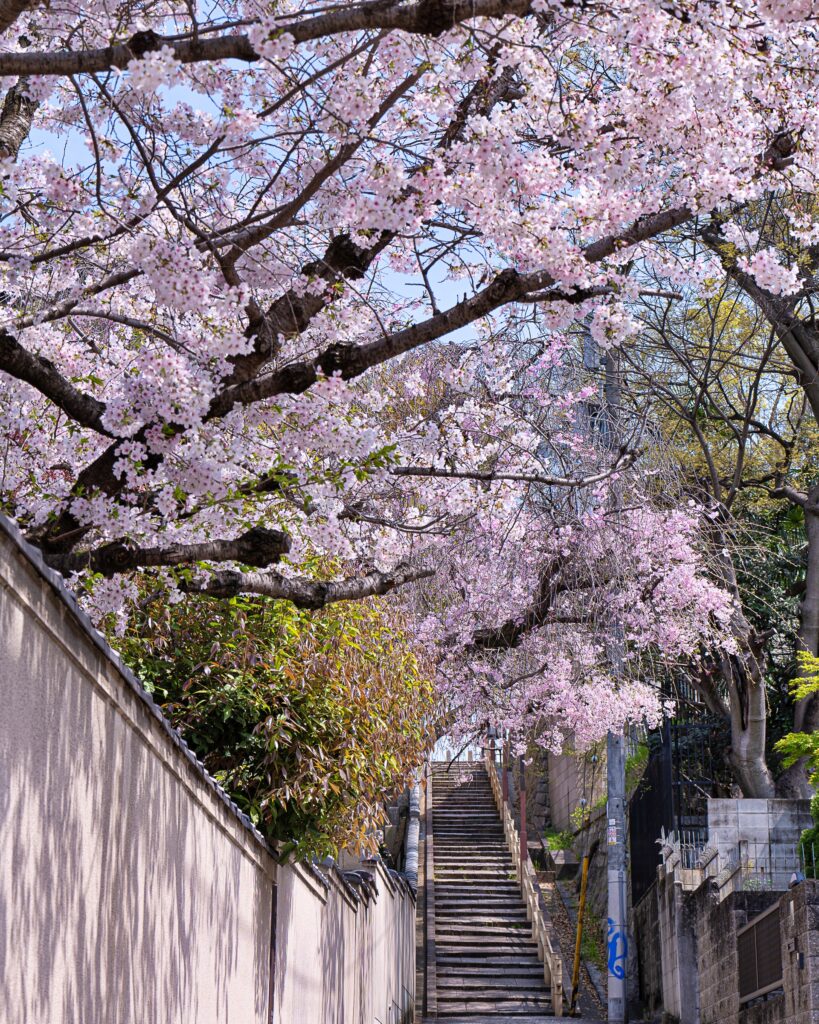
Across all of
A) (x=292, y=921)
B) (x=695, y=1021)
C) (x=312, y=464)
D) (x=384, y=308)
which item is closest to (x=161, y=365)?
(x=312, y=464)

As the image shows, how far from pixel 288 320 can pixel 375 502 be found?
208 inches

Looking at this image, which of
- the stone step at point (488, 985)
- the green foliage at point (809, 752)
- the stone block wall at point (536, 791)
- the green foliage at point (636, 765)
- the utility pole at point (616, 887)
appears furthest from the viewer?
the stone block wall at point (536, 791)

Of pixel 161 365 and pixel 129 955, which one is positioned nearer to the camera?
pixel 129 955

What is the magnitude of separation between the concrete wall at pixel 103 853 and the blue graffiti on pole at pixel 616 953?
1022cm

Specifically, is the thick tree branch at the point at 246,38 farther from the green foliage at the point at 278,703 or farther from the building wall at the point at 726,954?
the building wall at the point at 726,954

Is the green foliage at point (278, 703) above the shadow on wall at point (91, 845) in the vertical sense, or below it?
above

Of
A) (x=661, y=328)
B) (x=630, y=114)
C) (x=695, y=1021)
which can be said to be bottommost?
(x=695, y=1021)

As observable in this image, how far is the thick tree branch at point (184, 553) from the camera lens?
5613mm

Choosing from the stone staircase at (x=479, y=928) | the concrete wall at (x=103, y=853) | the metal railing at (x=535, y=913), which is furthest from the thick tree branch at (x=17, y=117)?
the metal railing at (x=535, y=913)

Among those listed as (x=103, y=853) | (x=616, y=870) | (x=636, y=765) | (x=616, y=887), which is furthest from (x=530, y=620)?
(x=103, y=853)

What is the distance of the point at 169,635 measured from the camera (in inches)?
296

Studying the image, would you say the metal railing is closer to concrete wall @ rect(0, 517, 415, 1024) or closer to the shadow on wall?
concrete wall @ rect(0, 517, 415, 1024)

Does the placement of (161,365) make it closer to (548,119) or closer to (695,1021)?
(548,119)

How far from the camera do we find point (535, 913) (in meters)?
21.8
